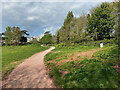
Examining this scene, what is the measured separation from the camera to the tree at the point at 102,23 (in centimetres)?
1625

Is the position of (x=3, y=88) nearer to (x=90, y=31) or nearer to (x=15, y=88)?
(x=15, y=88)

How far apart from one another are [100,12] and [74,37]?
968 centimetres

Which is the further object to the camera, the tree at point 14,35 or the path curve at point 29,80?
the tree at point 14,35

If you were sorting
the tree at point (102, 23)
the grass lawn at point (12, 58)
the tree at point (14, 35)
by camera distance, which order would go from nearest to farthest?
the grass lawn at point (12, 58)
the tree at point (102, 23)
the tree at point (14, 35)

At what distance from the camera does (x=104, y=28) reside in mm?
16891

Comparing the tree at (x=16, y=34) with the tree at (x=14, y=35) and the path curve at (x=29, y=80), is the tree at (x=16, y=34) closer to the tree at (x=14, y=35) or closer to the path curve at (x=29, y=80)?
the tree at (x=14, y=35)

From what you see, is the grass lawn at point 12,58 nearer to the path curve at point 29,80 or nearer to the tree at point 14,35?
the path curve at point 29,80

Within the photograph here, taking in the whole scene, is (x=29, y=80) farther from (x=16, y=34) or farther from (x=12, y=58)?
(x=16, y=34)

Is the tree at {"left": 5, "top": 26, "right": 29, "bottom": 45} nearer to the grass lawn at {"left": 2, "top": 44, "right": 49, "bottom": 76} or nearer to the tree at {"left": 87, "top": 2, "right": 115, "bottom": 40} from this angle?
the grass lawn at {"left": 2, "top": 44, "right": 49, "bottom": 76}

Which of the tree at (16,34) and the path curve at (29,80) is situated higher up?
the tree at (16,34)

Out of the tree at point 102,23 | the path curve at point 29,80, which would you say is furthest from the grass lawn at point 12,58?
the tree at point 102,23

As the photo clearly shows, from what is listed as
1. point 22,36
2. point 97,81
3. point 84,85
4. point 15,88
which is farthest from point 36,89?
point 22,36

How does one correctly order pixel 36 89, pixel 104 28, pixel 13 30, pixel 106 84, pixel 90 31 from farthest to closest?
pixel 13 30 < pixel 90 31 < pixel 104 28 < pixel 36 89 < pixel 106 84

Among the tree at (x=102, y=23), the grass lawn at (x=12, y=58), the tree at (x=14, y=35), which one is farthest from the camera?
the tree at (x=14, y=35)
